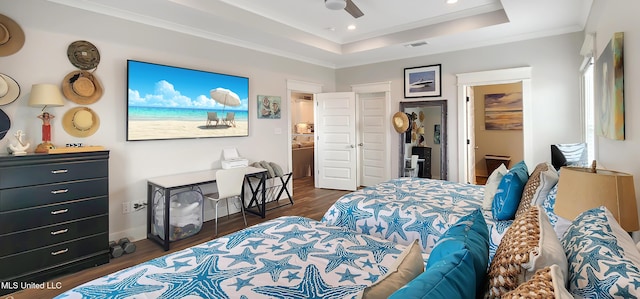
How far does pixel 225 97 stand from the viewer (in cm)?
433

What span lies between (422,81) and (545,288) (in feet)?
16.9

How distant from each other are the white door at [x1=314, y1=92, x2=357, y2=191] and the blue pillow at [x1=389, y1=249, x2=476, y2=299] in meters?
5.02

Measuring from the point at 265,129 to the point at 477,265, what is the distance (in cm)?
435

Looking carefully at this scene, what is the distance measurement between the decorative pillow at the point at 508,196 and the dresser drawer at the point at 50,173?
3471 millimetres

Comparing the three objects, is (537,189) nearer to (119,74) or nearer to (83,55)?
(119,74)

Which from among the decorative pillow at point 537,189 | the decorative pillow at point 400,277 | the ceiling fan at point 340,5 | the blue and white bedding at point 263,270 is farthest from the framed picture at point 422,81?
the decorative pillow at point 400,277

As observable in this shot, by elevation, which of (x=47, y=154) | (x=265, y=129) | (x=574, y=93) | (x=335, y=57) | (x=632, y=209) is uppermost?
(x=335, y=57)

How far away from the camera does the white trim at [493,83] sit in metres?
4.39

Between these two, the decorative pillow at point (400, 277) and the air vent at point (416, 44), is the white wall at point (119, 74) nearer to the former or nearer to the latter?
the air vent at point (416, 44)

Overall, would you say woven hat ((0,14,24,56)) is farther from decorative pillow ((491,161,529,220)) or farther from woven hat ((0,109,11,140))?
decorative pillow ((491,161,529,220))

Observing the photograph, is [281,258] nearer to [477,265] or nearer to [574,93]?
[477,265]

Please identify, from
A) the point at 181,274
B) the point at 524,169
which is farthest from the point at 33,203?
the point at 524,169

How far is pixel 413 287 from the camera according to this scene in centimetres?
79

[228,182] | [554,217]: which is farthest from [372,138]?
[554,217]
